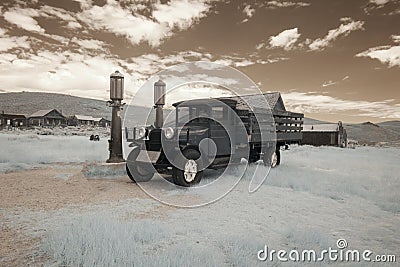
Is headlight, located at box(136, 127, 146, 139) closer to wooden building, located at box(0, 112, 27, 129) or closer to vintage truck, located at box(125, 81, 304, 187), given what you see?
vintage truck, located at box(125, 81, 304, 187)

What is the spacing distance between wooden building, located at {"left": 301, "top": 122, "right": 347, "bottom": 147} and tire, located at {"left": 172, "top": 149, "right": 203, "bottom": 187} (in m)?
28.0

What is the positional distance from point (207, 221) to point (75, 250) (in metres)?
2.22

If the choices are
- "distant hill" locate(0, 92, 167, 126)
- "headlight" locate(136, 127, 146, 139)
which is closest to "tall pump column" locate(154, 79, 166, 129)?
"headlight" locate(136, 127, 146, 139)

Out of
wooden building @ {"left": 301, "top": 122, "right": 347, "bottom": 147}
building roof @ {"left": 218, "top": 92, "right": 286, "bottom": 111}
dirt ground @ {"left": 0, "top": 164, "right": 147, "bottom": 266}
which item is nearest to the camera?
dirt ground @ {"left": 0, "top": 164, "right": 147, "bottom": 266}

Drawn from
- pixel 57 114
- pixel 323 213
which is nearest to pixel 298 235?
pixel 323 213

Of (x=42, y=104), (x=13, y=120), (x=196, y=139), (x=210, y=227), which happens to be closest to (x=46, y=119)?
(x=13, y=120)

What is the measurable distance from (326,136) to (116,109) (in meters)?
28.8

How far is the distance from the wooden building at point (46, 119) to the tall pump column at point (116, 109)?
5965cm

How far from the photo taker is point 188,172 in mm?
7340

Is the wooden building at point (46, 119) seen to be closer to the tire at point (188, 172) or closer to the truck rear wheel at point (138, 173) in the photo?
the truck rear wheel at point (138, 173)

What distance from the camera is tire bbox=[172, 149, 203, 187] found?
23.6ft

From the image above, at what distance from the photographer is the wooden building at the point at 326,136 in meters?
31.9

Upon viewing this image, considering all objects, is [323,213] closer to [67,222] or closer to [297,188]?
[297,188]

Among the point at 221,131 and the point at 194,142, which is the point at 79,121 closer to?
the point at 221,131
